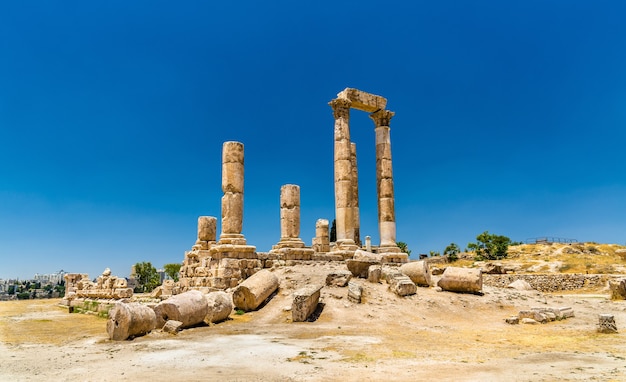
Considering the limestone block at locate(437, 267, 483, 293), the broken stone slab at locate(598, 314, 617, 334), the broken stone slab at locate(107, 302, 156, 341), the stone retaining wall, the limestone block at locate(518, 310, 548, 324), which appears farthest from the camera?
→ the stone retaining wall

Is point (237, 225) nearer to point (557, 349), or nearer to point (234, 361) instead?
point (234, 361)

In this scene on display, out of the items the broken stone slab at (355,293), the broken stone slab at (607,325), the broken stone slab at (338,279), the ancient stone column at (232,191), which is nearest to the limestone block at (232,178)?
the ancient stone column at (232,191)

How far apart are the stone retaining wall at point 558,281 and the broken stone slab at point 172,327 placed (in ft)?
70.7

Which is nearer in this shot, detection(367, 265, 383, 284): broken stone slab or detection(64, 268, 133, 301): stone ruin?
detection(367, 265, 383, 284): broken stone slab

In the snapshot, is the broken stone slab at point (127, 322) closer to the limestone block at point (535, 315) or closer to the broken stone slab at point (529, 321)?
the broken stone slab at point (529, 321)

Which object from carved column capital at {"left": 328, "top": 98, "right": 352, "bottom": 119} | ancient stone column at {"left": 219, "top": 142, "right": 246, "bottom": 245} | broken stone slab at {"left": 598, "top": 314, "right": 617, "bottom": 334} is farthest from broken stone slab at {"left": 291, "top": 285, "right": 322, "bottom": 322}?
carved column capital at {"left": 328, "top": 98, "right": 352, "bottom": 119}

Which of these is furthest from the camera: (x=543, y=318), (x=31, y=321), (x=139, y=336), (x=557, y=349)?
(x=31, y=321)

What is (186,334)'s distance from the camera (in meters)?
10.8

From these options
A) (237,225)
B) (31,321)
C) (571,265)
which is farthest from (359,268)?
(571,265)

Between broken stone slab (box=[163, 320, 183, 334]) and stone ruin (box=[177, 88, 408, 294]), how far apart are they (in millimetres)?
5247

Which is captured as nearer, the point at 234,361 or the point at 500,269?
the point at 234,361

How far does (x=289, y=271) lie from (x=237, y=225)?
10.2 ft

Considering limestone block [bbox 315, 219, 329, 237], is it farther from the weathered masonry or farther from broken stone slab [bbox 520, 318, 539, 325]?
broken stone slab [bbox 520, 318, 539, 325]

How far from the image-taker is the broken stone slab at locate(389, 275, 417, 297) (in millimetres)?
14766
